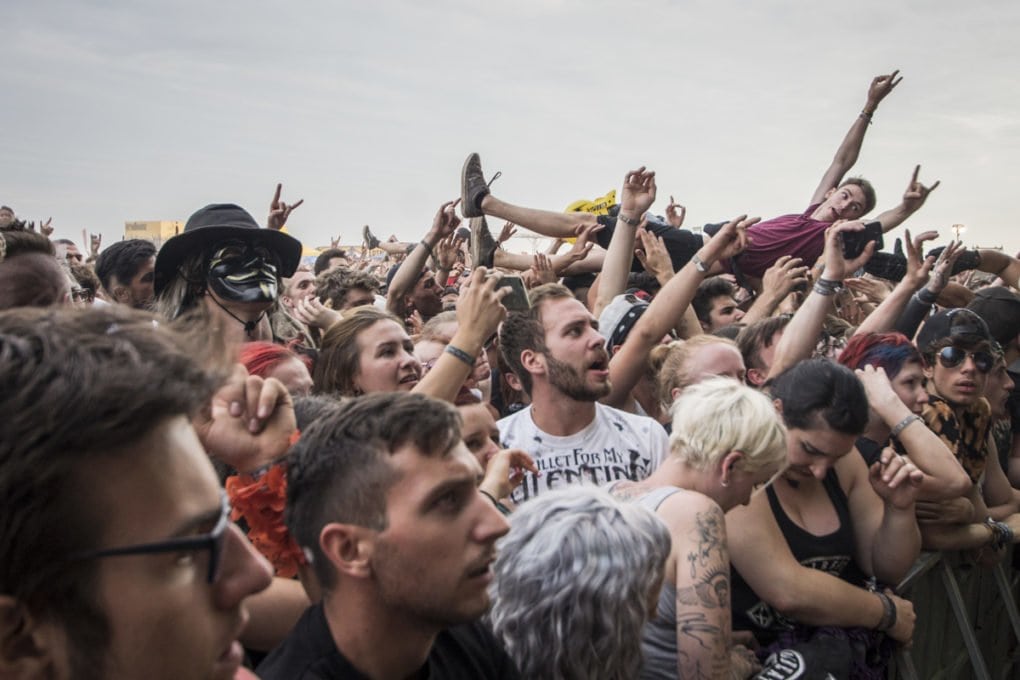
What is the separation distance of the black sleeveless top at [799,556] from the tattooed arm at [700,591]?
0.56 metres

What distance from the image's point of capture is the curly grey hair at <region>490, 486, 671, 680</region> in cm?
212

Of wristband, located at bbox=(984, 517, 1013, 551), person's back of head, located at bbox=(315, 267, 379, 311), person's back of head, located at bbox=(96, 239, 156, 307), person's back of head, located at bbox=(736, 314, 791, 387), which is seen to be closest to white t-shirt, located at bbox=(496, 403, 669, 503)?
person's back of head, located at bbox=(736, 314, 791, 387)

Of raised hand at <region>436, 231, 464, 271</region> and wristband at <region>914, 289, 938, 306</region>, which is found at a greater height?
wristband at <region>914, 289, 938, 306</region>

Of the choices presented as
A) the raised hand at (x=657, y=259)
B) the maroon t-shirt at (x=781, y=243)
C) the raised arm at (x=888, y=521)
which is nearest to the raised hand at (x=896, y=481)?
the raised arm at (x=888, y=521)

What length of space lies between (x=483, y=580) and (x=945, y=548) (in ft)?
10.3

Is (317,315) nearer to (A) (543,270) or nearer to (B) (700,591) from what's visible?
(A) (543,270)

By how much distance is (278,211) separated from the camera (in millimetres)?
5570

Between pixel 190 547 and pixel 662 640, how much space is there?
1814 mm

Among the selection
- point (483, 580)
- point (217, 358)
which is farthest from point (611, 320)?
point (217, 358)

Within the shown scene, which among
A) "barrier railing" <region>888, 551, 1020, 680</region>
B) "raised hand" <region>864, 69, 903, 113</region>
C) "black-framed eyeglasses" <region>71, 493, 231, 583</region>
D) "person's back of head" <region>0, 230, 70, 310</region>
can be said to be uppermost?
"raised hand" <region>864, 69, 903, 113</region>

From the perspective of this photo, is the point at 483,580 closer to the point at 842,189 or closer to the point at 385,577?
the point at 385,577

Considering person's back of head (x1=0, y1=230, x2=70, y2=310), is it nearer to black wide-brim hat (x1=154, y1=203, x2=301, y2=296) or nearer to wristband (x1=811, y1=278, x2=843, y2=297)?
black wide-brim hat (x1=154, y1=203, x2=301, y2=296)

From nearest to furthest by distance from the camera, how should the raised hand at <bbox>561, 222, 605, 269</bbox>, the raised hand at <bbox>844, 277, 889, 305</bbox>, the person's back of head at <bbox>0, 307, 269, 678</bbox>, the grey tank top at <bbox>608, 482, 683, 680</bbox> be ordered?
the person's back of head at <bbox>0, 307, 269, 678</bbox>
the grey tank top at <bbox>608, 482, 683, 680</bbox>
the raised hand at <bbox>561, 222, 605, 269</bbox>
the raised hand at <bbox>844, 277, 889, 305</bbox>

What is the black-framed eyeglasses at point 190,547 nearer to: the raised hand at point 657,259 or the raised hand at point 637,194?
the raised hand at point 637,194
